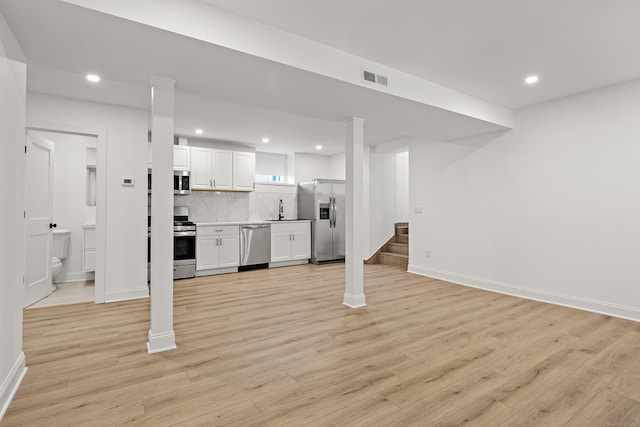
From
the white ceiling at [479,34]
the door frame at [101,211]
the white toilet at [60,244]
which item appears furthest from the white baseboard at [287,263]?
the white ceiling at [479,34]

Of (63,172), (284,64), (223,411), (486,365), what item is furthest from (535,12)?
(63,172)

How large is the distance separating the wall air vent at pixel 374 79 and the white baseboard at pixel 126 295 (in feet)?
12.2

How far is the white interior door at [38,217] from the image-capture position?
366 centimetres

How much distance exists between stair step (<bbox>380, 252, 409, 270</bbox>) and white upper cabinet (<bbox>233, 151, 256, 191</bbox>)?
10.1 feet

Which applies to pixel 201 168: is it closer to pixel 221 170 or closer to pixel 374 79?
pixel 221 170

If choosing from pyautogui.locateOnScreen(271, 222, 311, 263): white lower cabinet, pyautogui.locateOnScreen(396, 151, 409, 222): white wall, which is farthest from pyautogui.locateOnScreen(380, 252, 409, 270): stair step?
pyautogui.locateOnScreen(271, 222, 311, 263): white lower cabinet

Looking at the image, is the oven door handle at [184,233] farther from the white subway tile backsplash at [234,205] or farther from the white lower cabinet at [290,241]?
the white lower cabinet at [290,241]

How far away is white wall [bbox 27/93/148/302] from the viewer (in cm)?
389

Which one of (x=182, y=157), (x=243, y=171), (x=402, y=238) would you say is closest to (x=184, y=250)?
(x=182, y=157)

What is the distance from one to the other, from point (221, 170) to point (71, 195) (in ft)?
7.78

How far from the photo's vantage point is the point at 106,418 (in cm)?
173

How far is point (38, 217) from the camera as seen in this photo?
3.84 metres

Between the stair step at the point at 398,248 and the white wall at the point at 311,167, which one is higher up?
the white wall at the point at 311,167

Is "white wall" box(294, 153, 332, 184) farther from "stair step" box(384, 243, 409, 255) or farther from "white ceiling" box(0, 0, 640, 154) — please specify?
"white ceiling" box(0, 0, 640, 154)
